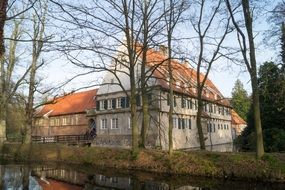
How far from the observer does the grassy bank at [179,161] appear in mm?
18859

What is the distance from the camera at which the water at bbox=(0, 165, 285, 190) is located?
55.3 feet

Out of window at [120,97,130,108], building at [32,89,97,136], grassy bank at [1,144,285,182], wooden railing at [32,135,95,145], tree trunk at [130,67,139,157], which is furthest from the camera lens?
building at [32,89,97,136]

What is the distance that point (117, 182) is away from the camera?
61.6 ft

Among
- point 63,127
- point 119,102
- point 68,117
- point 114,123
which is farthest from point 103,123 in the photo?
point 63,127

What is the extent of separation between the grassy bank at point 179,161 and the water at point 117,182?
92cm

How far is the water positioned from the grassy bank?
3.02 feet

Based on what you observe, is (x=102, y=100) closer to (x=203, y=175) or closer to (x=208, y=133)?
(x=208, y=133)

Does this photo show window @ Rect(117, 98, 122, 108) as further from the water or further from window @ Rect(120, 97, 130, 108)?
the water


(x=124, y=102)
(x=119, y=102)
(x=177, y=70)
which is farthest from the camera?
(x=119, y=102)

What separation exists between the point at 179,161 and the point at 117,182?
4788 millimetres

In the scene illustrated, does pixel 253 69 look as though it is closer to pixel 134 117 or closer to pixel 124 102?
pixel 134 117

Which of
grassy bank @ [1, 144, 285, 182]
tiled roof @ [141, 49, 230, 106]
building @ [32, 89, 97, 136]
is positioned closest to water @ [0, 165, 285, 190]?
grassy bank @ [1, 144, 285, 182]

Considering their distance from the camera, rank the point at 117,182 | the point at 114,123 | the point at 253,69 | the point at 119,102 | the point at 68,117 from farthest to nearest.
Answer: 1. the point at 68,117
2. the point at 114,123
3. the point at 119,102
4. the point at 253,69
5. the point at 117,182

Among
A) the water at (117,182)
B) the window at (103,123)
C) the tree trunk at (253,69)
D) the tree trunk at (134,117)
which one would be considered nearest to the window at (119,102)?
the window at (103,123)
